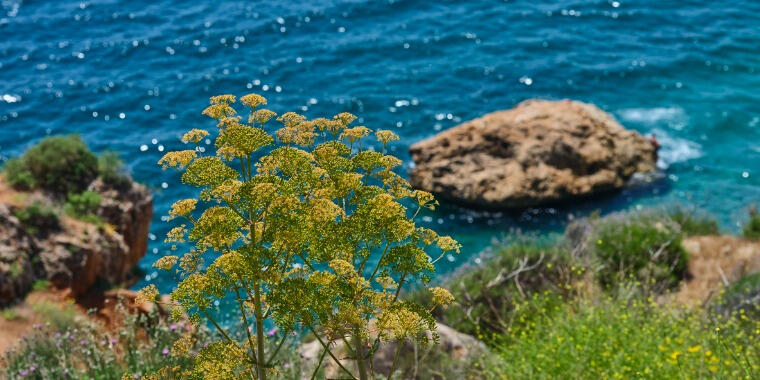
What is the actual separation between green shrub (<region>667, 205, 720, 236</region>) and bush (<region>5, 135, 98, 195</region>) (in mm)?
11922

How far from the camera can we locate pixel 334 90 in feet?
79.3

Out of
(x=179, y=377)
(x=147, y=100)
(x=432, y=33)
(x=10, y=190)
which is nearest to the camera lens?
(x=179, y=377)

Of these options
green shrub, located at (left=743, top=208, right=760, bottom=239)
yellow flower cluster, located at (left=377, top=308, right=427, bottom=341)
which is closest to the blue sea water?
green shrub, located at (left=743, top=208, right=760, bottom=239)

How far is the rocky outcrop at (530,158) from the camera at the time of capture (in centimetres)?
1881

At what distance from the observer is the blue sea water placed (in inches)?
803

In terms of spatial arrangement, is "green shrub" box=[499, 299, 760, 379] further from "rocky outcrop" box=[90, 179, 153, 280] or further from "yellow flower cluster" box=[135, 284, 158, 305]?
"rocky outcrop" box=[90, 179, 153, 280]

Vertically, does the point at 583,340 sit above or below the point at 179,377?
below

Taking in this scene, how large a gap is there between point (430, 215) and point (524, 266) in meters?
6.37

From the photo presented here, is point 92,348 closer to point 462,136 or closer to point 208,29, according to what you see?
point 462,136

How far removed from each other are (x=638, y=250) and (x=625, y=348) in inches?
205

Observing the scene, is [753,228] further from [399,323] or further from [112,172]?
[399,323]

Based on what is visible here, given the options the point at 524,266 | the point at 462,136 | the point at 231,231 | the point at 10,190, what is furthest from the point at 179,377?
the point at 462,136

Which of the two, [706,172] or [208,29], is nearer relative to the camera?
[706,172]

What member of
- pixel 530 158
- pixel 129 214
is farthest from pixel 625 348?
pixel 129 214
